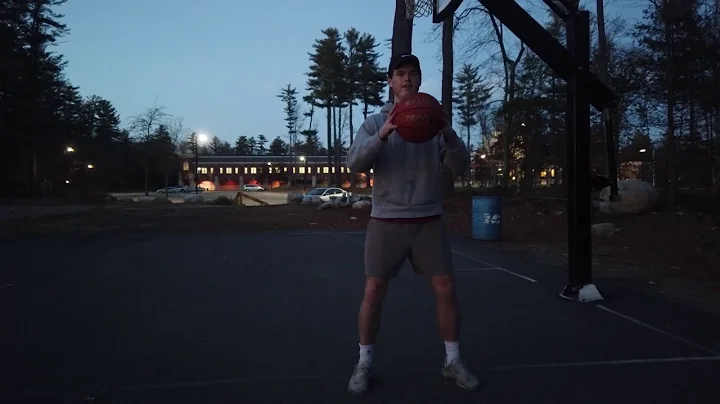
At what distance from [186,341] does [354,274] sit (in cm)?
361

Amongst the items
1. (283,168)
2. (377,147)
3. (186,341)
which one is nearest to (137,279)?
(186,341)

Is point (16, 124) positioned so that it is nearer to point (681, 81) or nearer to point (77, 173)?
point (77, 173)

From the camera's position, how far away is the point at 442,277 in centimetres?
359

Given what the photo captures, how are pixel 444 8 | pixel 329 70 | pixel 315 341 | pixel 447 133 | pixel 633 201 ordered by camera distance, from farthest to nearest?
pixel 329 70
pixel 633 201
pixel 444 8
pixel 315 341
pixel 447 133

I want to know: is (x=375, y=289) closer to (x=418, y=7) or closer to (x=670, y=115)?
(x=418, y=7)

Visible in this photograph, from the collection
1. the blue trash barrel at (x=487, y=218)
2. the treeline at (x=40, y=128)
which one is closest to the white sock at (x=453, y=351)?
the blue trash barrel at (x=487, y=218)

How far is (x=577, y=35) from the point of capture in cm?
642

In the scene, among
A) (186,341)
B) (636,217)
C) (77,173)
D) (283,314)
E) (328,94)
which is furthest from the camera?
(328,94)

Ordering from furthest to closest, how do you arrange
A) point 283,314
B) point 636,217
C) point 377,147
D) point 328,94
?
point 328,94 → point 636,217 → point 283,314 → point 377,147

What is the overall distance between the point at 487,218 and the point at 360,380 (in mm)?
9881

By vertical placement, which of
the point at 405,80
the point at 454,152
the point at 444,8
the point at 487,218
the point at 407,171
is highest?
the point at 444,8

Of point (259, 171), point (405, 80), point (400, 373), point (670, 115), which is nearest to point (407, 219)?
point (405, 80)

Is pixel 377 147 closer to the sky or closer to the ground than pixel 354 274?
closer to the sky

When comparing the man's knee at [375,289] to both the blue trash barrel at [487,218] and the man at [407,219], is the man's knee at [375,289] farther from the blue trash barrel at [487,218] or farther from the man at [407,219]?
the blue trash barrel at [487,218]
